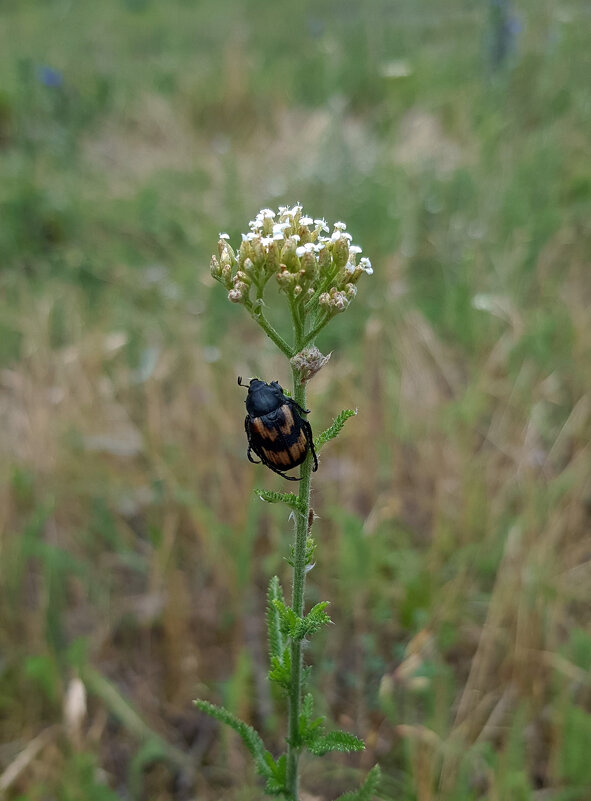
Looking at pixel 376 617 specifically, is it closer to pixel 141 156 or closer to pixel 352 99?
pixel 141 156

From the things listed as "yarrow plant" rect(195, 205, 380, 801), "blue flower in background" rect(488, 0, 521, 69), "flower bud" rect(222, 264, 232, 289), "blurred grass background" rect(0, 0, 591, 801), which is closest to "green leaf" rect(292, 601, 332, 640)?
"yarrow plant" rect(195, 205, 380, 801)

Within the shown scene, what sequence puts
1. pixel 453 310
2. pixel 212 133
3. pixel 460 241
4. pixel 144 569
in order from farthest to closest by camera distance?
pixel 212 133, pixel 460 241, pixel 453 310, pixel 144 569

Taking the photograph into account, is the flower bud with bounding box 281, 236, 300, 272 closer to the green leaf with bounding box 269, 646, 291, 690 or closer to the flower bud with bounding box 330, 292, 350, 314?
the flower bud with bounding box 330, 292, 350, 314

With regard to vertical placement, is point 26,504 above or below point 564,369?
below

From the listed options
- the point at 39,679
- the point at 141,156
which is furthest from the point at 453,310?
the point at 141,156

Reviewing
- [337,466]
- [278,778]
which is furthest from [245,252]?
[337,466]

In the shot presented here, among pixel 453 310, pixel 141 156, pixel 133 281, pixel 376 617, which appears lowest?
pixel 376 617

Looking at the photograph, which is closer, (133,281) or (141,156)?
(133,281)

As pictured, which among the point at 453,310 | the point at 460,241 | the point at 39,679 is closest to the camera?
the point at 39,679
